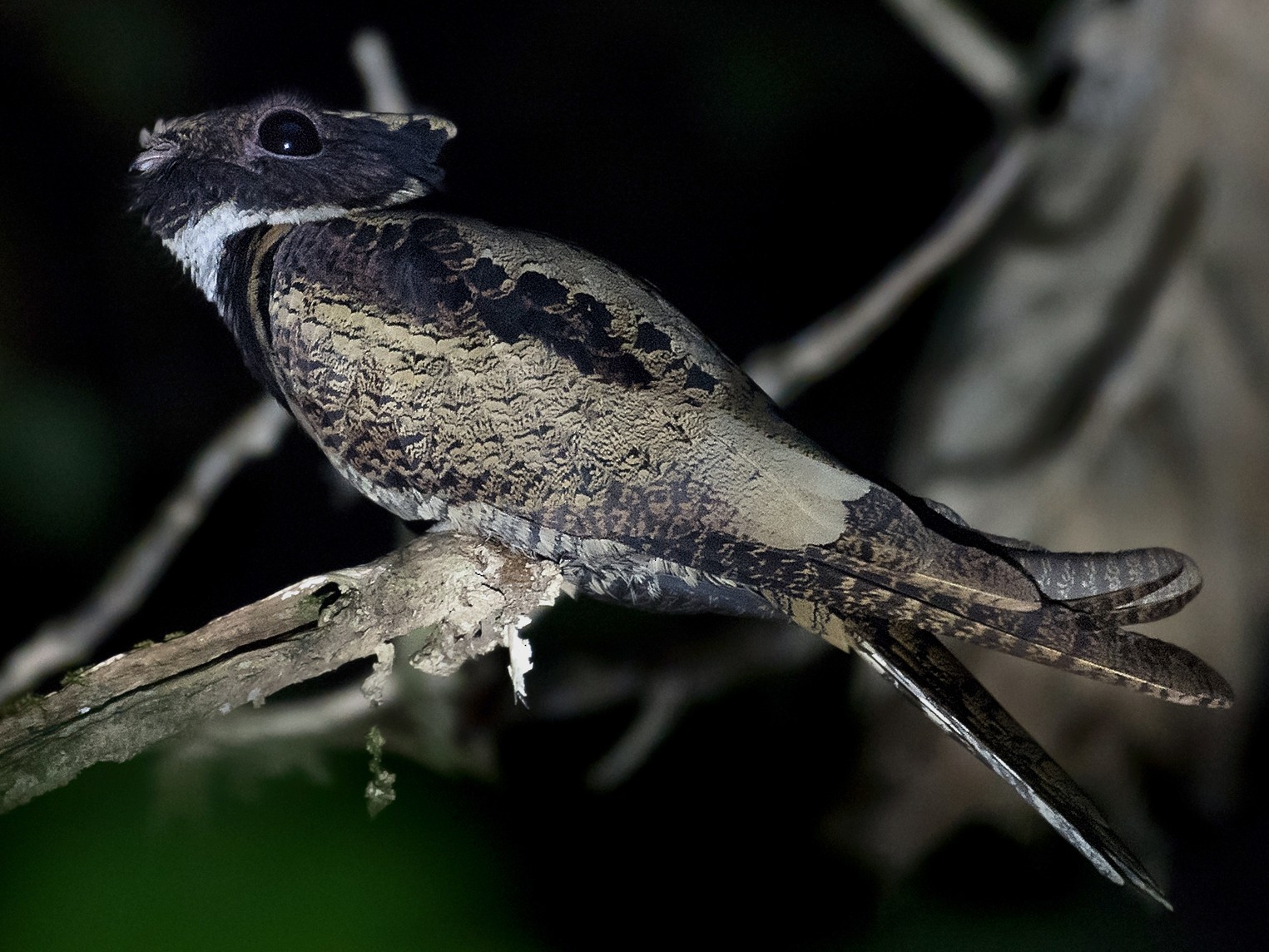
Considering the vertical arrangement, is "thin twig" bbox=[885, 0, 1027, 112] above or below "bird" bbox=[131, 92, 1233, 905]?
above

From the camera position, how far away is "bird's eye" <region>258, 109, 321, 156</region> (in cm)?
138

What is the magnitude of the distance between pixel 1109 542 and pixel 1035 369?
0.46 metres

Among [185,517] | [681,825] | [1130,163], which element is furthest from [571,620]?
[1130,163]

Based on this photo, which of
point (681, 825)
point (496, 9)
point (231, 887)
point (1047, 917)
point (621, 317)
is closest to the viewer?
point (231, 887)

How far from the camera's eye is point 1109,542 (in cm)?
218

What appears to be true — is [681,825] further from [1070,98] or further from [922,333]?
[1070,98]

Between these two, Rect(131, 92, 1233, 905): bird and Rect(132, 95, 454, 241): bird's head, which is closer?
Rect(131, 92, 1233, 905): bird

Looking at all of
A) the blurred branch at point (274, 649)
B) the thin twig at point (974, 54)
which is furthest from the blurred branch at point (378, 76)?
the thin twig at point (974, 54)

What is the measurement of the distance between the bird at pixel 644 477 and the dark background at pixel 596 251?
0.37 meters

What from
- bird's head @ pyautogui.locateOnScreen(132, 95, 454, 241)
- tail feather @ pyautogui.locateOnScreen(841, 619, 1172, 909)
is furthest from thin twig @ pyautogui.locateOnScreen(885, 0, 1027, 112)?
tail feather @ pyautogui.locateOnScreen(841, 619, 1172, 909)

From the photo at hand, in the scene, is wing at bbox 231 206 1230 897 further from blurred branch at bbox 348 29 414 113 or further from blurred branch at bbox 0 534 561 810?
blurred branch at bbox 348 29 414 113

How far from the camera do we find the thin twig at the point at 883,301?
2.13 metres

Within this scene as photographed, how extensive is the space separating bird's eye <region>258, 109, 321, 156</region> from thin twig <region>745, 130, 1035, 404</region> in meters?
1.06

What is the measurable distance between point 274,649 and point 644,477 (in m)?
0.46
